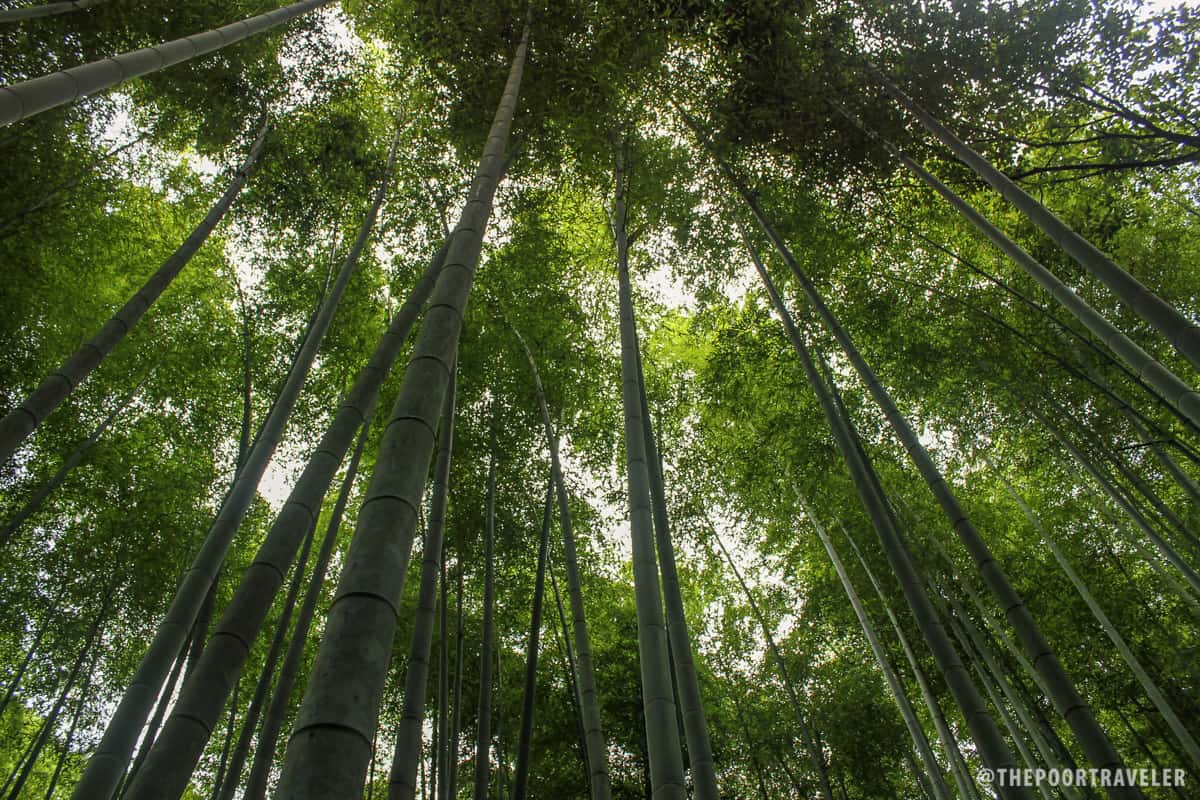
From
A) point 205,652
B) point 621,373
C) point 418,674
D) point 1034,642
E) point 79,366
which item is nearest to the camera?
point 205,652

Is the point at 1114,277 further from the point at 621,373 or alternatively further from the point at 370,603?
the point at 370,603

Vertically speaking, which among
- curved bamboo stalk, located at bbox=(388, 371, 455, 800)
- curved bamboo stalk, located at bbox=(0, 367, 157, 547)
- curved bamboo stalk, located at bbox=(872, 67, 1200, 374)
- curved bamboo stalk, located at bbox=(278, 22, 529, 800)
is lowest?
curved bamboo stalk, located at bbox=(278, 22, 529, 800)

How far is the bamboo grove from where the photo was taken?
9.66ft

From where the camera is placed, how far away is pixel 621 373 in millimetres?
4457

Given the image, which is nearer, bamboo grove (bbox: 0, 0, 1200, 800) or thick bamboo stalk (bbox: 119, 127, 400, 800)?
thick bamboo stalk (bbox: 119, 127, 400, 800)

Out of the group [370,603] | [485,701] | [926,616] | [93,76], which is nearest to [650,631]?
[926,616]

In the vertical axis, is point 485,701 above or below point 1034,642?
above

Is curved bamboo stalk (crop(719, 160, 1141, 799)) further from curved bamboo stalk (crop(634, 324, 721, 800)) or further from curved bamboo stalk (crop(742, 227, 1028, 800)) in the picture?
curved bamboo stalk (crop(634, 324, 721, 800))

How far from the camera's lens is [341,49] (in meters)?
5.69

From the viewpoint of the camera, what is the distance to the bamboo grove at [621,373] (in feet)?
9.66

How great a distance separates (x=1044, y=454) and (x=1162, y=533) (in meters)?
2.23

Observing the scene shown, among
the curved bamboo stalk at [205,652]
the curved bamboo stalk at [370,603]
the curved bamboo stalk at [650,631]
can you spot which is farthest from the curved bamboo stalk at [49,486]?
the curved bamboo stalk at [370,603]

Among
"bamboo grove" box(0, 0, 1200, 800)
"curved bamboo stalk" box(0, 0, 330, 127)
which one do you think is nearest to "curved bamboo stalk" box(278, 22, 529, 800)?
"bamboo grove" box(0, 0, 1200, 800)

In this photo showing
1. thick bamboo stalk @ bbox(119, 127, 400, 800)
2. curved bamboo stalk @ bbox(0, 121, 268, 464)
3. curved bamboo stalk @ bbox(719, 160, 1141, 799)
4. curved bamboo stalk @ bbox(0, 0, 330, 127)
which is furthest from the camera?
curved bamboo stalk @ bbox(0, 121, 268, 464)
